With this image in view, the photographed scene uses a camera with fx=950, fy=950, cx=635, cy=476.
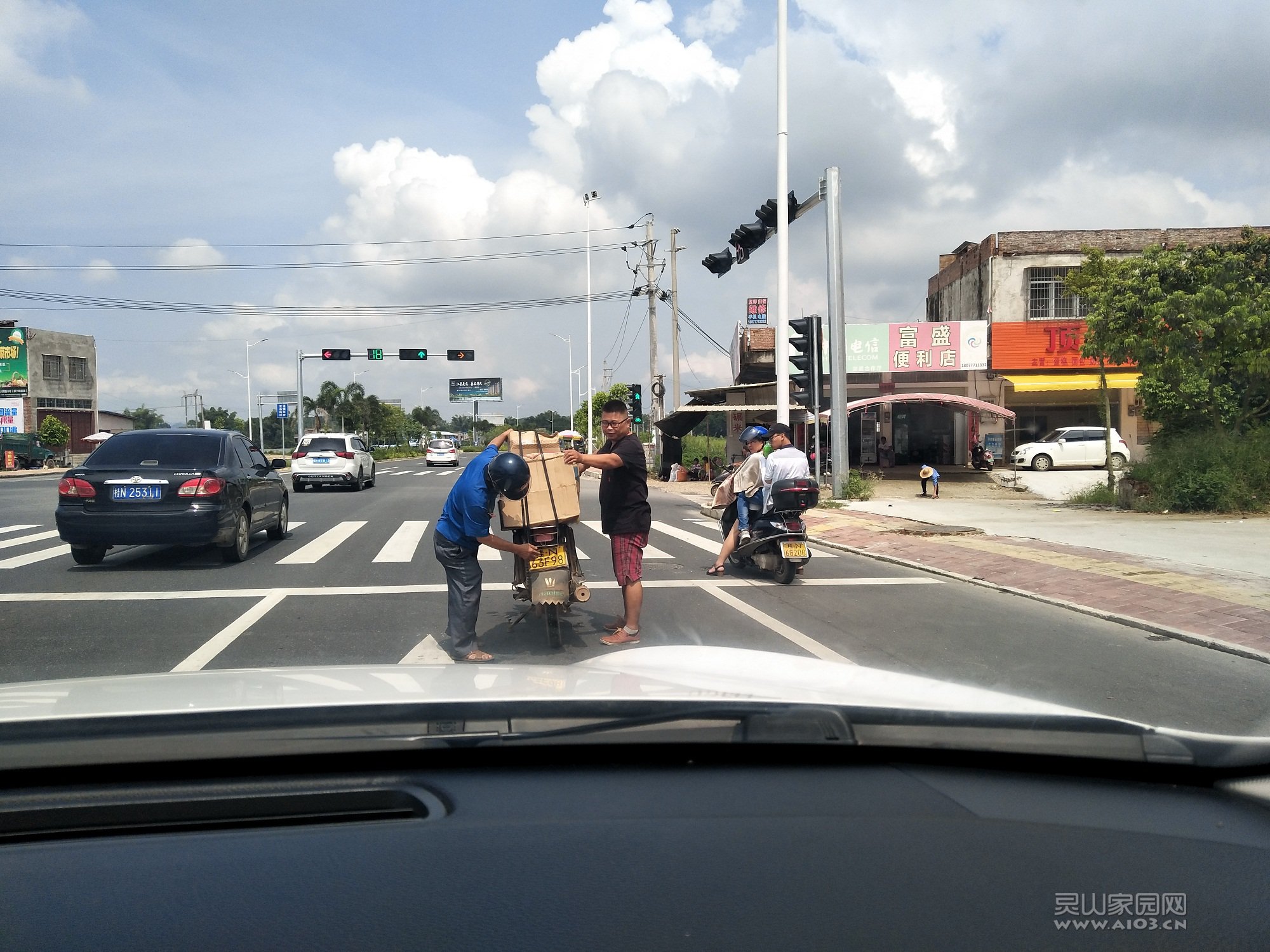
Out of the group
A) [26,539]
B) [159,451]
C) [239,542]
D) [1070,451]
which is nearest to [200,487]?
[159,451]

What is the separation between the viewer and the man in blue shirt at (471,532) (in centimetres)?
593

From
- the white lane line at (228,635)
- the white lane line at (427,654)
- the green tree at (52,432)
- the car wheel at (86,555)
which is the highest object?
the green tree at (52,432)

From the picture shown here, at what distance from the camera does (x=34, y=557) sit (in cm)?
1156

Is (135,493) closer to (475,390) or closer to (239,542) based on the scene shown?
(239,542)

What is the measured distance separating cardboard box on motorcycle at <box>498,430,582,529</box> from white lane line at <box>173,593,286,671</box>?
7.17 feet

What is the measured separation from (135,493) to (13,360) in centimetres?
5370

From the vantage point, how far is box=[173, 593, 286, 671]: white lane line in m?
6.12

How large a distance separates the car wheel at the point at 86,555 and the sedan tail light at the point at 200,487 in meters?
1.24

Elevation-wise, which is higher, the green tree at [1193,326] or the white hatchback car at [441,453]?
the green tree at [1193,326]

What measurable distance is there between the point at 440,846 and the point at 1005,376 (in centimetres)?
3293

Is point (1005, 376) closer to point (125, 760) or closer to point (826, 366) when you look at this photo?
point (826, 366)

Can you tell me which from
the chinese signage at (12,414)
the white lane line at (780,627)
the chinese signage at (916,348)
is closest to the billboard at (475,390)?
the chinese signage at (12,414)

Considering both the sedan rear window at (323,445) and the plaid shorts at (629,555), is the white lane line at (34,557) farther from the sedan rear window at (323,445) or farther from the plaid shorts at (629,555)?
the sedan rear window at (323,445)

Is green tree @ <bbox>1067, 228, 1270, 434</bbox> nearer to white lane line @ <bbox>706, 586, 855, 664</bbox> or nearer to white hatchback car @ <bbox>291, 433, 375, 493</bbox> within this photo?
white lane line @ <bbox>706, 586, 855, 664</bbox>
